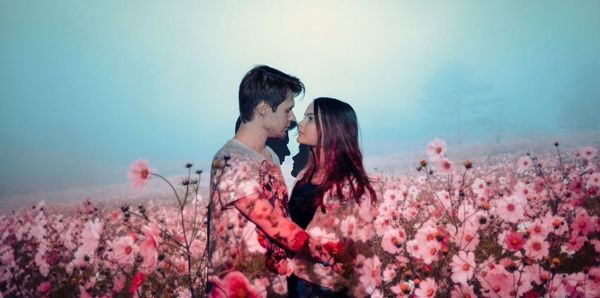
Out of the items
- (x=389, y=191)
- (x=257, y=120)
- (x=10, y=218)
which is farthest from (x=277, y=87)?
(x=10, y=218)

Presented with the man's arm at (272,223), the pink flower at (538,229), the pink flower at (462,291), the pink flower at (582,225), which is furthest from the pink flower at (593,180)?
the man's arm at (272,223)

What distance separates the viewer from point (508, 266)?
5.51 ft

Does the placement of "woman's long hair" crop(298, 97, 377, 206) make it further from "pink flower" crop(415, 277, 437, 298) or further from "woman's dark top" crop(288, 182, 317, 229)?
"pink flower" crop(415, 277, 437, 298)

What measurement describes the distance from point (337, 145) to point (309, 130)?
0.16 metres

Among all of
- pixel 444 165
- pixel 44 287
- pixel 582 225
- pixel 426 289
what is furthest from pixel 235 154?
pixel 582 225

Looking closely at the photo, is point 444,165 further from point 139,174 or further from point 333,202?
point 139,174

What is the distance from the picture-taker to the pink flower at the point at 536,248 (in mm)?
1830

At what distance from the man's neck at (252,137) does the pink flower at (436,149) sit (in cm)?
151

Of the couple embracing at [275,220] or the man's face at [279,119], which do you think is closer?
the couple embracing at [275,220]

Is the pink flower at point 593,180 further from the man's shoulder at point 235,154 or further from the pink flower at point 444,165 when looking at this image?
the man's shoulder at point 235,154

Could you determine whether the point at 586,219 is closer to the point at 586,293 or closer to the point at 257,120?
the point at 586,293

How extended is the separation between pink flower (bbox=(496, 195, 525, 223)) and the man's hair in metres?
1.71

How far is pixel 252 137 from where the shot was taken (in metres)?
1.65

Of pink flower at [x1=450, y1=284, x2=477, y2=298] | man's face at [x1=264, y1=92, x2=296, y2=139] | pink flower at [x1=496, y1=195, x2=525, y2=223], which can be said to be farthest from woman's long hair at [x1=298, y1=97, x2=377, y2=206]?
pink flower at [x1=496, y1=195, x2=525, y2=223]
